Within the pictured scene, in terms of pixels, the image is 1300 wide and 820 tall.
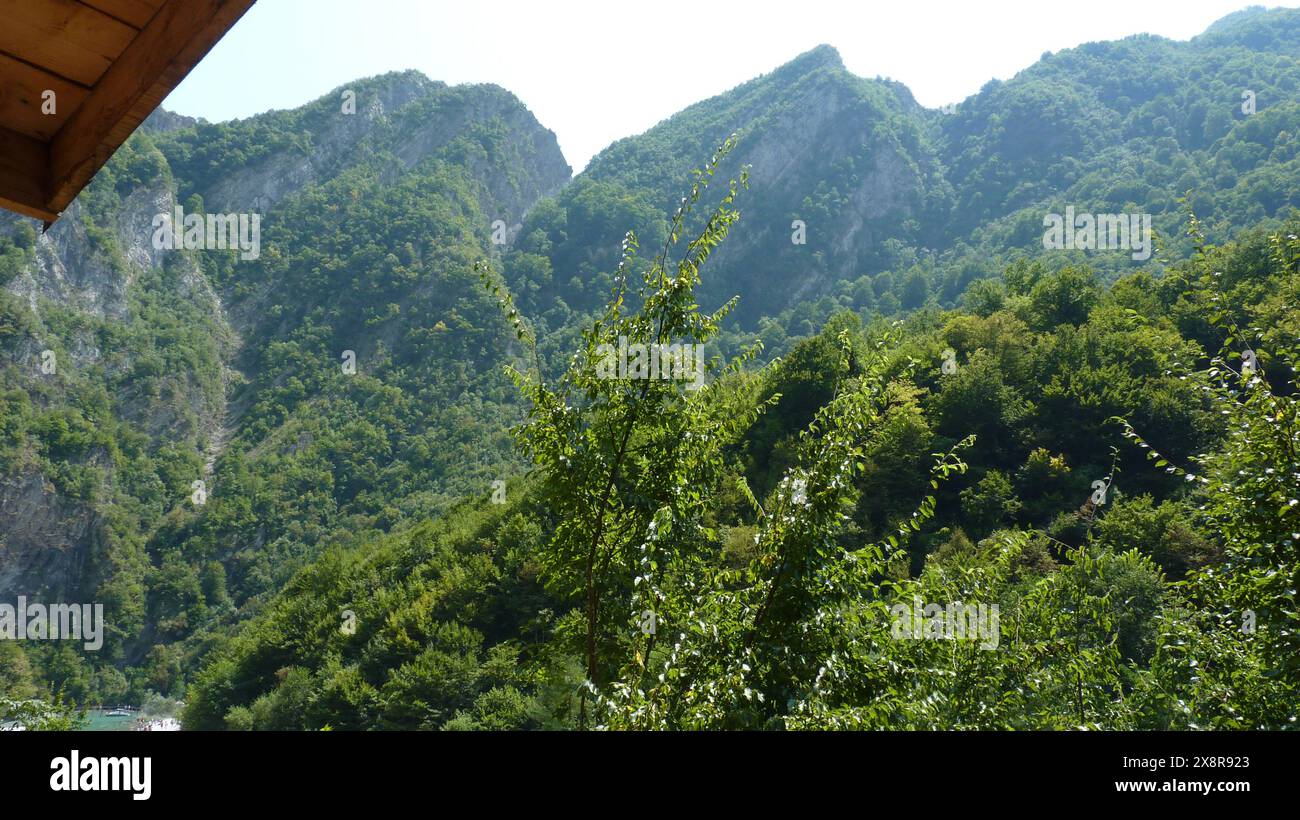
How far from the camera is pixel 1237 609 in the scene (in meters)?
4.17

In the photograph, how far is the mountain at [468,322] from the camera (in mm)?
39844

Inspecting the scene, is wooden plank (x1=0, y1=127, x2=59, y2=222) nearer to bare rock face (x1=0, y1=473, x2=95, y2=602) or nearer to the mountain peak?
bare rock face (x1=0, y1=473, x2=95, y2=602)

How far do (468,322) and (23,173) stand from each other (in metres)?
121

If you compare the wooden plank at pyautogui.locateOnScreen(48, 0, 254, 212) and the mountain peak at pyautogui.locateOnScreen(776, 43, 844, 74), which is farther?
the mountain peak at pyautogui.locateOnScreen(776, 43, 844, 74)

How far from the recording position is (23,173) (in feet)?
9.91

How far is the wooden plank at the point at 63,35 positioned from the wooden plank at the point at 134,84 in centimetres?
4

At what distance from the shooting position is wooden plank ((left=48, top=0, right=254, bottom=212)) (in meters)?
2.39

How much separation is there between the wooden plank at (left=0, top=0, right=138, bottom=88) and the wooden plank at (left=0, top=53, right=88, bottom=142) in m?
0.07

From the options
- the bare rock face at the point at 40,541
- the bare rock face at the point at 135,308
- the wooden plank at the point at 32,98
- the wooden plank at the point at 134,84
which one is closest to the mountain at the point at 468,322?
the bare rock face at the point at 40,541

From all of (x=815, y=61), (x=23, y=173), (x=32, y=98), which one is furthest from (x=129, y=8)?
(x=815, y=61)

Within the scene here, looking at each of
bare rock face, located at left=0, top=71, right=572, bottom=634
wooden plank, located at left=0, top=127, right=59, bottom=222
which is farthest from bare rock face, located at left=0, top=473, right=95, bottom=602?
wooden plank, located at left=0, top=127, right=59, bottom=222
